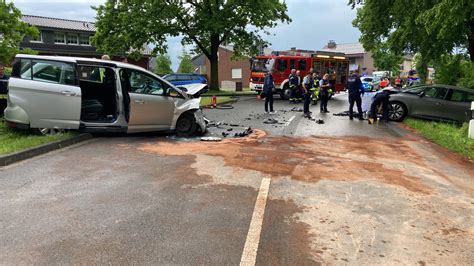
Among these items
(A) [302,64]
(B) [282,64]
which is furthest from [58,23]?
(A) [302,64]

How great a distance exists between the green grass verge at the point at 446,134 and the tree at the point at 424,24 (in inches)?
124

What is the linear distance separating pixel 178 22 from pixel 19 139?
22.7 metres

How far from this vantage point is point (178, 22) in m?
29.0

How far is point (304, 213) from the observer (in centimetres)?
459

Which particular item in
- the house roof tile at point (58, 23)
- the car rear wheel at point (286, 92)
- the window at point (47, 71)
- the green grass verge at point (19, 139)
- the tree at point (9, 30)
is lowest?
the green grass verge at point (19, 139)

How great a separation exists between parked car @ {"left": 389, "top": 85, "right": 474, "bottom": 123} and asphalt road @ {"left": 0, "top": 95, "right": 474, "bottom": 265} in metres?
6.12

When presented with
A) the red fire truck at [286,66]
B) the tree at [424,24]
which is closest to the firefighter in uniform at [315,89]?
the red fire truck at [286,66]

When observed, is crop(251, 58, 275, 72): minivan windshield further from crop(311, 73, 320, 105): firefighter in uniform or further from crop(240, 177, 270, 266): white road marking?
crop(240, 177, 270, 266): white road marking

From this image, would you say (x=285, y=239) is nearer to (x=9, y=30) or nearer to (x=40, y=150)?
(x=40, y=150)

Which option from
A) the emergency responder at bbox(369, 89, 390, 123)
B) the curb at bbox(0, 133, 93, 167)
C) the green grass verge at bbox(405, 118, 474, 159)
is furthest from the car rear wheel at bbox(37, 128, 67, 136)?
the emergency responder at bbox(369, 89, 390, 123)

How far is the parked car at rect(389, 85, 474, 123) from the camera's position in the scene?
13688 mm

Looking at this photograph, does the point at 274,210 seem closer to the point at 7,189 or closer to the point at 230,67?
the point at 7,189

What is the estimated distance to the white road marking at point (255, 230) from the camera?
3.46m

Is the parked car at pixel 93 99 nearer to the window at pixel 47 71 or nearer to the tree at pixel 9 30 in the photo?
the window at pixel 47 71
